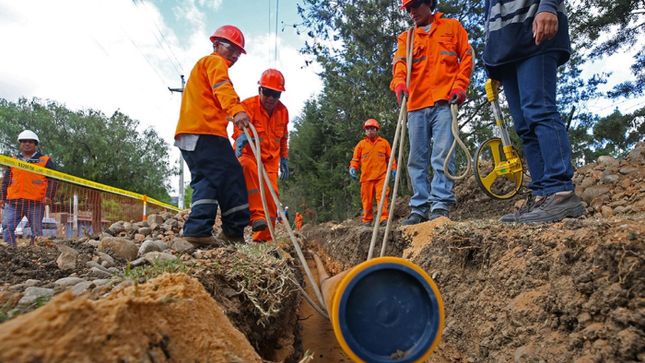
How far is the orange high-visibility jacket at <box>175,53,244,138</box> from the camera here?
340 cm

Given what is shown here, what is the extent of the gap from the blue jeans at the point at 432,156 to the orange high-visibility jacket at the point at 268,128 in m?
1.53

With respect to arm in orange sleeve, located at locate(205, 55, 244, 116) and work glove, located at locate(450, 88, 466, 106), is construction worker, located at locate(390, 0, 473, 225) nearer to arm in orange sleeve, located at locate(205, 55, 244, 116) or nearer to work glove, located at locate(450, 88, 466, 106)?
work glove, located at locate(450, 88, 466, 106)

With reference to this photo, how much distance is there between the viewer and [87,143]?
2286cm

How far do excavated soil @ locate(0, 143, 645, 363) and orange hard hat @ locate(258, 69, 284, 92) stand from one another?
7.72ft

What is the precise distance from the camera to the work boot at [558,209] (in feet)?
7.48

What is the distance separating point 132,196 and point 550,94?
8934mm

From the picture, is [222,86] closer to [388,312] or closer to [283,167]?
[283,167]

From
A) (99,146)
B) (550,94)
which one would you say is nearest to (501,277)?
(550,94)

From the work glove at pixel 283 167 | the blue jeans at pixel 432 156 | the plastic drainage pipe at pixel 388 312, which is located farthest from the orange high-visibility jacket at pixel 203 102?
the plastic drainage pipe at pixel 388 312

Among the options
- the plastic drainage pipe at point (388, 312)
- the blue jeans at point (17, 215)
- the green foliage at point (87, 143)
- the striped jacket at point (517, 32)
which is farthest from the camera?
the green foliage at point (87, 143)

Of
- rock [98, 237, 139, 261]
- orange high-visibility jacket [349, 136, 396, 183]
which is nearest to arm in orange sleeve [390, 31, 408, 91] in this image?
rock [98, 237, 139, 261]

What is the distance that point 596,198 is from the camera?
4.10 meters

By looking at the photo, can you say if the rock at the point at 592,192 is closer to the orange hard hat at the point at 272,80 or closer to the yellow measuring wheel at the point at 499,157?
the yellow measuring wheel at the point at 499,157

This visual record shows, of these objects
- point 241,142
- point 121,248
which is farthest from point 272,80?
point 121,248
